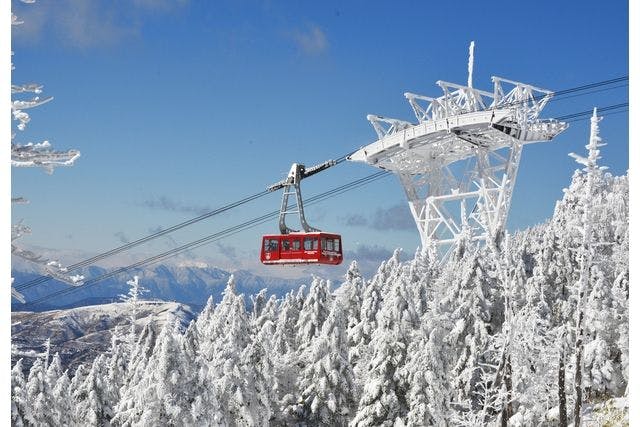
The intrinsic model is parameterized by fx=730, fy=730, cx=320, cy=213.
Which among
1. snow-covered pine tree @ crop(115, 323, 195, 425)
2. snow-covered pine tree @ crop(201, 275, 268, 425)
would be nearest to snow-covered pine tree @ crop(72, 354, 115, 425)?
snow-covered pine tree @ crop(201, 275, 268, 425)

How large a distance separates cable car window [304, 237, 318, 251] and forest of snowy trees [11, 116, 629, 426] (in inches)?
186

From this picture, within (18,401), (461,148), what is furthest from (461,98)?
(18,401)

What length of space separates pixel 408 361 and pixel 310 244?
7.46 metres

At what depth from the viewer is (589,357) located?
40.9m

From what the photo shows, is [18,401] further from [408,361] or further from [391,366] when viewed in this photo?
[408,361]

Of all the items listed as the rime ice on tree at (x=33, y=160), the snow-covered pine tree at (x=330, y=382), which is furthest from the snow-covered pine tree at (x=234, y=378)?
the rime ice on tree at (x=33, y=160)

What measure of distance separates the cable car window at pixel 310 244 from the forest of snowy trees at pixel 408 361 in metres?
4.73

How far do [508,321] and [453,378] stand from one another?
7.70 meters

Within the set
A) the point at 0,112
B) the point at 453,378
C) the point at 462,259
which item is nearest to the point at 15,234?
the point at 0,112

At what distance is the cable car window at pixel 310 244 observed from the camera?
3575 centimetres

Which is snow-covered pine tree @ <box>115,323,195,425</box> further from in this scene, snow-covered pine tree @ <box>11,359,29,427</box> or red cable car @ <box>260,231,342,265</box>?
red cable car @ <box>260,231,342,265</box>

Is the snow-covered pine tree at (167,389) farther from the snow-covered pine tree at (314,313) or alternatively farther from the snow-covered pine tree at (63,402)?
the snow-covered pine tree at (314,313)

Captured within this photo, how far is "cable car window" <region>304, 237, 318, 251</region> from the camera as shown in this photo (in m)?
35.8

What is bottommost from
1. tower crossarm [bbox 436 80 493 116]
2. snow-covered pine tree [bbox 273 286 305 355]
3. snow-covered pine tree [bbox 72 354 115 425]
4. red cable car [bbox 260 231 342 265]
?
snow-covered pine tree [bbox 72 354 115 425]
